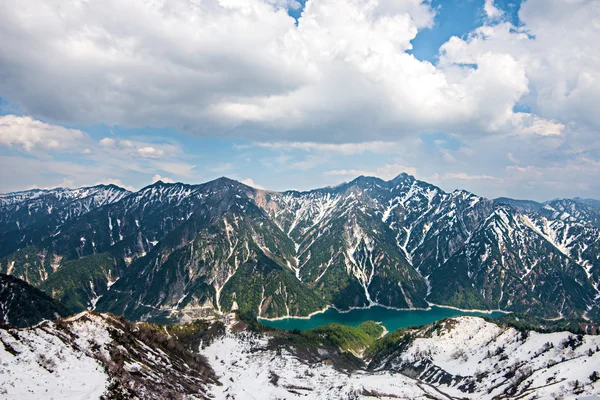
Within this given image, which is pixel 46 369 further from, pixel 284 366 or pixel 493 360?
pixel 493 360

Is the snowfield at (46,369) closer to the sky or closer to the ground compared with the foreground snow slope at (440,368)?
closer to the sky

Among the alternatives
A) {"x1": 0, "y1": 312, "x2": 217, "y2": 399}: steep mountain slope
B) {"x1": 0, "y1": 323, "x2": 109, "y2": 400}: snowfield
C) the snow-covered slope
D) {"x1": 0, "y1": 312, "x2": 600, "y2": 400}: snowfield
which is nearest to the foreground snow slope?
the snow-covered slope

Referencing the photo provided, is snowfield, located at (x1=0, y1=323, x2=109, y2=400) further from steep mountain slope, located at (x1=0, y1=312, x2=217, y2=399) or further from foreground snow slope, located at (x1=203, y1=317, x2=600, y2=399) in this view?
foreground snow slope, located at (x1=203, y1=317, x2=600, y2=399)

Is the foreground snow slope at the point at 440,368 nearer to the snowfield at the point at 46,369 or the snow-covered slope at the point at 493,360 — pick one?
the snow-covered slope at the point at 493,360

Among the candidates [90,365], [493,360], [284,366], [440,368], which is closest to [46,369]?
[90,365]

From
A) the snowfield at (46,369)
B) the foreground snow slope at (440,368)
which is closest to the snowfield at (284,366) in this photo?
the snowfield at (46,369)

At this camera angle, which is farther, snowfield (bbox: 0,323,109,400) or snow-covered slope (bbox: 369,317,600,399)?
snow-covered slope (bbox: 369,317,600,399)

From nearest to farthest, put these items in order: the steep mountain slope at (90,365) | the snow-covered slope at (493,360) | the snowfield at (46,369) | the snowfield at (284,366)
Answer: the snowfield at (46,369) < the steep mountain slope at (90,365) < the snowfield at (284,366) < the snow-covered slope at (493,360)

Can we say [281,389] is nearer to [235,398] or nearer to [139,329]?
[235,398]
